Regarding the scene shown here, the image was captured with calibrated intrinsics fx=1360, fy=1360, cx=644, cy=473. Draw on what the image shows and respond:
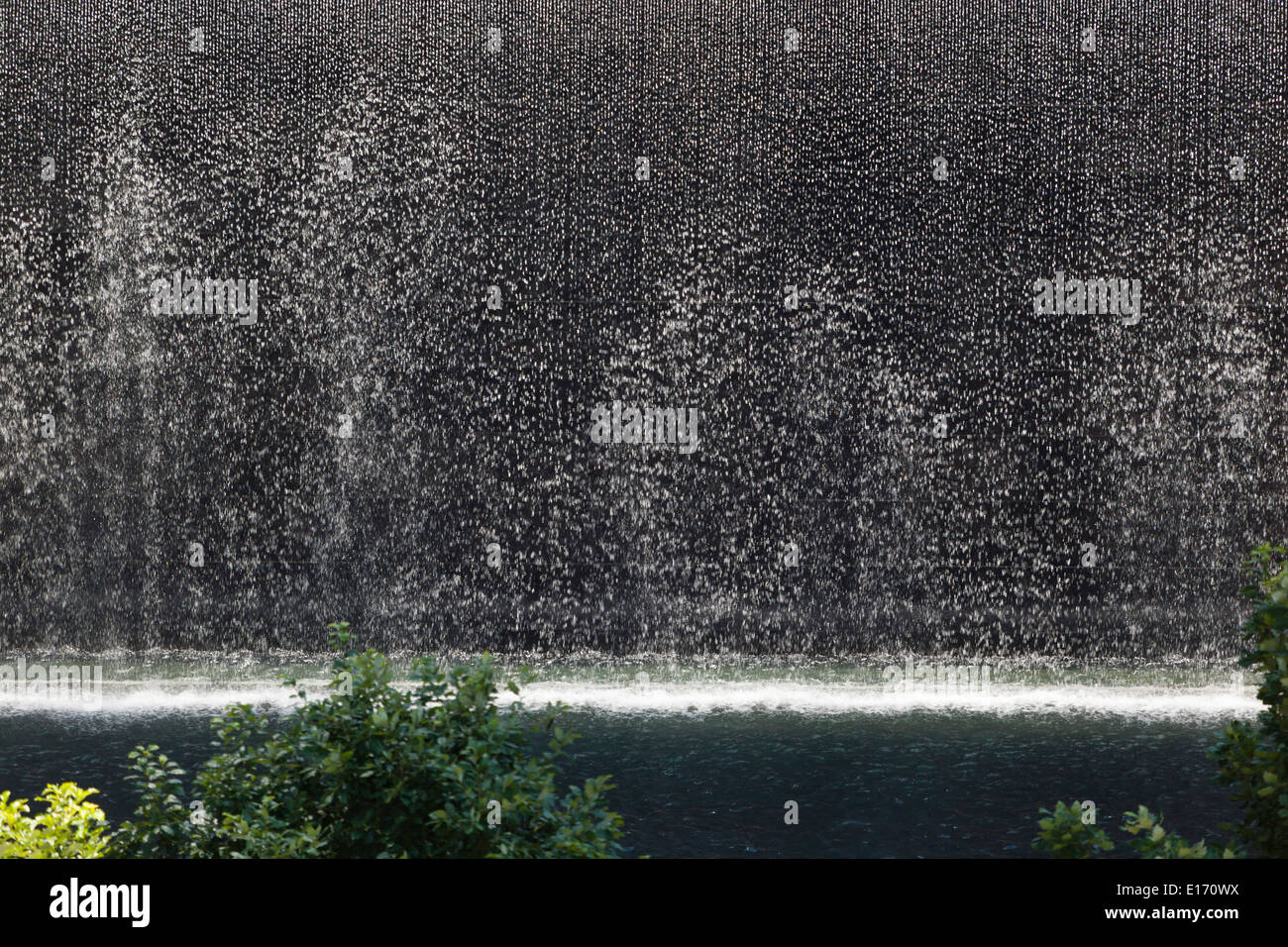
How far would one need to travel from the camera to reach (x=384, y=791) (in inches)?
108

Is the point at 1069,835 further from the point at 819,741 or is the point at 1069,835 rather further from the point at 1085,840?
the point at 819,741

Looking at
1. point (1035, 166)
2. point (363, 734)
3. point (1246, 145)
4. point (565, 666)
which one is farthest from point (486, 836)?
point (1246, 145)

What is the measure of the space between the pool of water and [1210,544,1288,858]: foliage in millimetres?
2001

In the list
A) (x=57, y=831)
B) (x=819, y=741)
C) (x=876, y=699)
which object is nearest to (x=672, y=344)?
(x=876, y=699)

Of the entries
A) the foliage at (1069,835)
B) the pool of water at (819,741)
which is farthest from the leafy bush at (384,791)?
the pool of water at (819,741)

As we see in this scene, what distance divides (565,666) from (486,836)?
6350mm

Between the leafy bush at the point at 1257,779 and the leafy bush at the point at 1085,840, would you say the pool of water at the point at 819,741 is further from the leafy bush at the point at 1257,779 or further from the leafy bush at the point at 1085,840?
the leafy bush at the point at 1085,840

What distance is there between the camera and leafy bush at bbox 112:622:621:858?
273 centimetres

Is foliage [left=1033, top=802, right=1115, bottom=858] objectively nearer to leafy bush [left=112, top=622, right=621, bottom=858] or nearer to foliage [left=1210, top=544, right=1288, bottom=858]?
foliage [left=1210, top=544, right=1288, bottom=858]

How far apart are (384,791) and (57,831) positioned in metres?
0.69

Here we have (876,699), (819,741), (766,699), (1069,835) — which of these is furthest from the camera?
(876,699)

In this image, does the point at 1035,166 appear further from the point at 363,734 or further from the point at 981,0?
the point at 363,734

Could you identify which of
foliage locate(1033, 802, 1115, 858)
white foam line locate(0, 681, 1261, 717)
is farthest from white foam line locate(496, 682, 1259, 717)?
foliage locate(1033, 802, 1115, 858)

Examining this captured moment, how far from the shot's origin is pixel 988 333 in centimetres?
925
